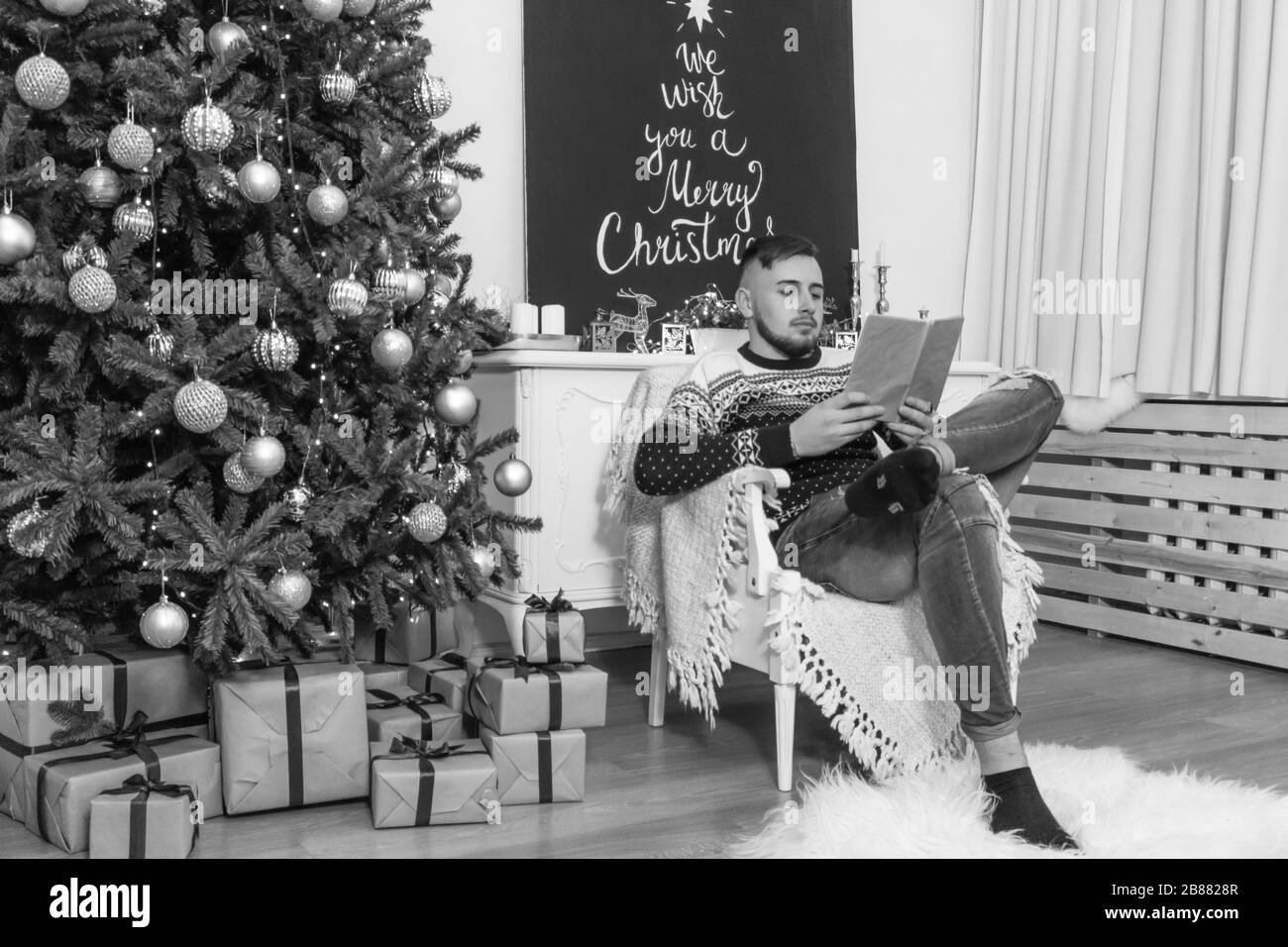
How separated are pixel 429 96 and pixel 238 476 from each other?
0.74 m

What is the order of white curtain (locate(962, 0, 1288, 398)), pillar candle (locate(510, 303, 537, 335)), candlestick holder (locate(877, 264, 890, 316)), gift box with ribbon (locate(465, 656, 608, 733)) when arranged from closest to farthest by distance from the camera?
gift box with ribbon (locate(465, 656, 608, 733)), pillar candle (locate(510, 303, 537, 335)), white curtain (locate(962, 0, 1288, 398)), candlestick holder (locate(877, 264, 890, 316))

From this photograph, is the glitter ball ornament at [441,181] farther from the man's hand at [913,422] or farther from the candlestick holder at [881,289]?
the candlestick holder at [881,289]

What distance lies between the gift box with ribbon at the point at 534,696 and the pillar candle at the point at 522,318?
891 mm

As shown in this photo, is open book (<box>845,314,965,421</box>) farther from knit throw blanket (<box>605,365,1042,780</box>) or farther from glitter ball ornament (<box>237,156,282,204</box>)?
glitter ball ornament (<box>237,156,282,204</box>)

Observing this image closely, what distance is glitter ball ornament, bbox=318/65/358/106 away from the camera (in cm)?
181

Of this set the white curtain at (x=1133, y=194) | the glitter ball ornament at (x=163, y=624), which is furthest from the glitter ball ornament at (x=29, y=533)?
the white curtain at (x=1133, y=194)

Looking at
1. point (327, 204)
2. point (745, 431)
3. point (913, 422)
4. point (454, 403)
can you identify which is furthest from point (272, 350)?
point (913, 422)

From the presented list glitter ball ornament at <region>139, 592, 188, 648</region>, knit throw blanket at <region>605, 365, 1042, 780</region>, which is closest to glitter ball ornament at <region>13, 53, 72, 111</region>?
glitter ball ornament at <region>139, 592, 188, 648</region>

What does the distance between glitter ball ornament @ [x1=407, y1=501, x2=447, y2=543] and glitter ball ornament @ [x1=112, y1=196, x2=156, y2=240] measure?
566 mm

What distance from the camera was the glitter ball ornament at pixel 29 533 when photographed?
1.59m

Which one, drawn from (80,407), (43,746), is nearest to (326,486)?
(80,407)

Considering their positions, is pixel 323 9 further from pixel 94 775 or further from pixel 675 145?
pixel 675 145
